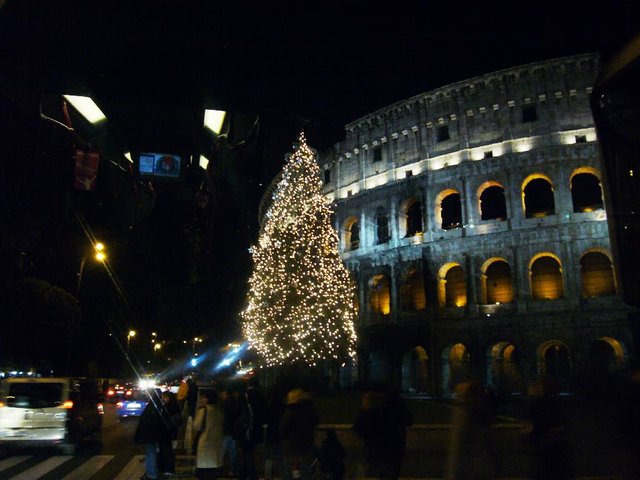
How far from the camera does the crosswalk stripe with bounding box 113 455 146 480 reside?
10.7 metres

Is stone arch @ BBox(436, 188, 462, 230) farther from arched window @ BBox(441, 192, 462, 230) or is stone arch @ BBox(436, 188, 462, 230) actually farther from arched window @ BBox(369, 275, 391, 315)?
arched window @ BBox(369, 275, 391, 315)

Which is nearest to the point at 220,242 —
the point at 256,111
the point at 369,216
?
the point at 369,216

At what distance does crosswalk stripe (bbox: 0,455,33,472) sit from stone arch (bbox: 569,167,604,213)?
31.7 meters

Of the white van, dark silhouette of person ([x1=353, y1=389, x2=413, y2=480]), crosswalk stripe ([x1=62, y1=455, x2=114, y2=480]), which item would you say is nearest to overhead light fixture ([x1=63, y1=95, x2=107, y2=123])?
dark silhouette of person ([x1=353, y1=389, x2=413, y2=480])

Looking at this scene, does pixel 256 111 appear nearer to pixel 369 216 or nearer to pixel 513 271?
pixel 513 271

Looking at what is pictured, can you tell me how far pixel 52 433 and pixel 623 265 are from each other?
13530 mm

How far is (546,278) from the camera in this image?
113 ft

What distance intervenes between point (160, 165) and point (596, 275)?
97.0 ft

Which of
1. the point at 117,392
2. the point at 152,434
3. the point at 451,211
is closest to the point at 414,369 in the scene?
the point at 451,211

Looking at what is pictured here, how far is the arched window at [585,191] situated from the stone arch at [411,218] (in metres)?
9.85

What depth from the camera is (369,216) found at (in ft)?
136

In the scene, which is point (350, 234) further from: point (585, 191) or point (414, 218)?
point (585, 191)

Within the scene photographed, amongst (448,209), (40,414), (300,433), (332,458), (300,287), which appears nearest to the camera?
(300,433)

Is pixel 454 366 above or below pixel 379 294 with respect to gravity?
below
